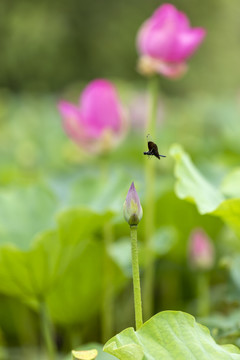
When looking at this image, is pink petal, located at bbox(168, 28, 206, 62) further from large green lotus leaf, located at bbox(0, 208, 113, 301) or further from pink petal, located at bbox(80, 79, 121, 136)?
large green lotus leaf, located at bbox(0, 208, 113, 301)

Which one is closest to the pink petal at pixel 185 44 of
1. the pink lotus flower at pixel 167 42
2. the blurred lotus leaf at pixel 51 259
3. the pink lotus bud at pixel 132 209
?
the pink lotus flower at pixel 167 42

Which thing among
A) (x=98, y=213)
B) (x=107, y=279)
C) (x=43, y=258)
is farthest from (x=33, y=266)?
(x=107, y=279)

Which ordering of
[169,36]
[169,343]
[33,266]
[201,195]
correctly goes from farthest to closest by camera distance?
[169,36]
[33,266]
[201,195]
[169,343]

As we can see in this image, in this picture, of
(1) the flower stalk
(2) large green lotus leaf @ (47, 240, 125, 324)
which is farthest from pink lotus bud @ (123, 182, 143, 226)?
(2) large green lotus leaf @ (47, 240, 125, 324)

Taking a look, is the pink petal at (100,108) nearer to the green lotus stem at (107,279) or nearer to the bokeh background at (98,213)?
the bokeh background at (98,213)

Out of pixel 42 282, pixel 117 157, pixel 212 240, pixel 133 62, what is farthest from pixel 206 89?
pixel 42 282

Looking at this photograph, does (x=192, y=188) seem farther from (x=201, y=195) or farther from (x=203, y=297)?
(x=203, y=297)
